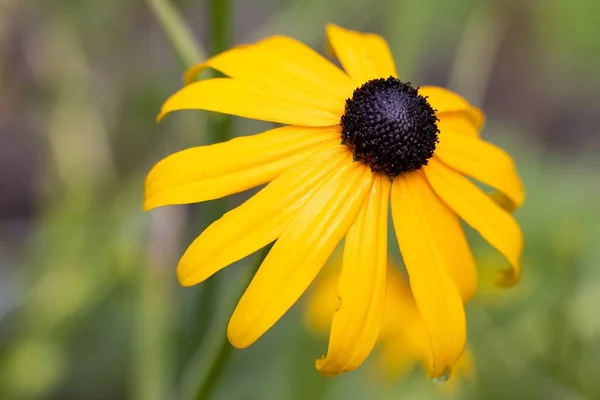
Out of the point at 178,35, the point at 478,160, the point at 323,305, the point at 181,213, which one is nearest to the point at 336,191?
the point at 478,160

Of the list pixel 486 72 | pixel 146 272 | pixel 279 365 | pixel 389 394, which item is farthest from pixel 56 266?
pixel 486 72

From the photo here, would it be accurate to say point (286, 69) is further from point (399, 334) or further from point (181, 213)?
point (181, 213)

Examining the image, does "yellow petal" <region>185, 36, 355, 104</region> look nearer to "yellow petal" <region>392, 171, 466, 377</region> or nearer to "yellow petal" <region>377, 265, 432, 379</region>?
"yellow petal" <region>392, 171, 466, 377</region>

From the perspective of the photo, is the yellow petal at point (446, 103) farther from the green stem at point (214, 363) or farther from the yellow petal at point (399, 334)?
the yellow petal at point (399, 334)

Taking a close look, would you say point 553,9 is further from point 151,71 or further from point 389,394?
point 389,394

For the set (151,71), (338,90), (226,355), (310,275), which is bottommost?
(151,71)
